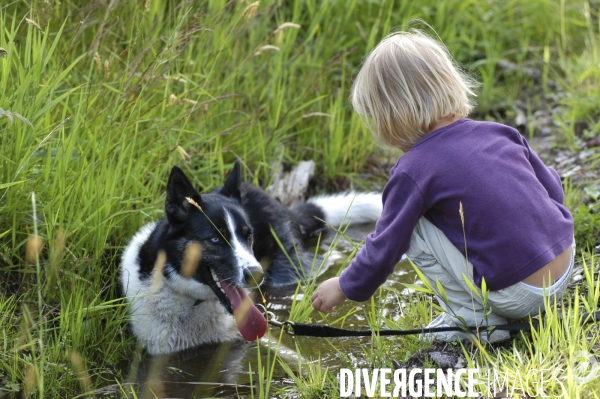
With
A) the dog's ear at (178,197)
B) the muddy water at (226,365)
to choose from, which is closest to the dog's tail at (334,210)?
the muddy water at (226,365)

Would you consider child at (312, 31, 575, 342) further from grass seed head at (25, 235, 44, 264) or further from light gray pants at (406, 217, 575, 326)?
grass seed head at (25, 235, 44, 264)

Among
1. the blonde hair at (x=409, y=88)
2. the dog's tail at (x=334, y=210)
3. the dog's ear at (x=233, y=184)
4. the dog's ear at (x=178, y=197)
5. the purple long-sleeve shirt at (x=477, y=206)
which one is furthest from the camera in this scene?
the dog's tail at (x=334, y=210)

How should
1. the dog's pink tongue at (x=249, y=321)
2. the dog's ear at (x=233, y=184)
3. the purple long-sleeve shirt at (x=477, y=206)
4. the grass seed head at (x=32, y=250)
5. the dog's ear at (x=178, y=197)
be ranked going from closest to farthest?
the purple long-sleeve shirt at (x=477, y=206)
the grass seed head at (x=32, y=250)
the dog's pink tongue at (x=249, y=321)
the dog's ear at (x=178, y=197)
the dog's ear at (x=233, y=184)

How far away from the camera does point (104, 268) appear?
3916 millimetres

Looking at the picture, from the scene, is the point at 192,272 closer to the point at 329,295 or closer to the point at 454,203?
the point at 329,295

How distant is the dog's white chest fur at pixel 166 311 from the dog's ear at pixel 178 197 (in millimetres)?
289

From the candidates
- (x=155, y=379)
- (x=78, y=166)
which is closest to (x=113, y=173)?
(x=78, y=166)

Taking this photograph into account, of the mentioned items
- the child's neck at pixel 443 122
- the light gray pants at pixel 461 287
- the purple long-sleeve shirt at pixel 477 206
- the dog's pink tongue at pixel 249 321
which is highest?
the child's neck at pixel 443 122

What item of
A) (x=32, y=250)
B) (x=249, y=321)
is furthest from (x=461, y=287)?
(x=32, y=250)

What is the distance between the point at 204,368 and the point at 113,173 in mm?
1104

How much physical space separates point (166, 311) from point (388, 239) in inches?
59.1

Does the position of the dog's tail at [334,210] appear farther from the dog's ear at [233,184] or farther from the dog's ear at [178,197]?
the dog's ear at [178,197]

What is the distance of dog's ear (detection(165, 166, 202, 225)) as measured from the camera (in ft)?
11.6

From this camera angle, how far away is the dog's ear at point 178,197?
3531 mm
